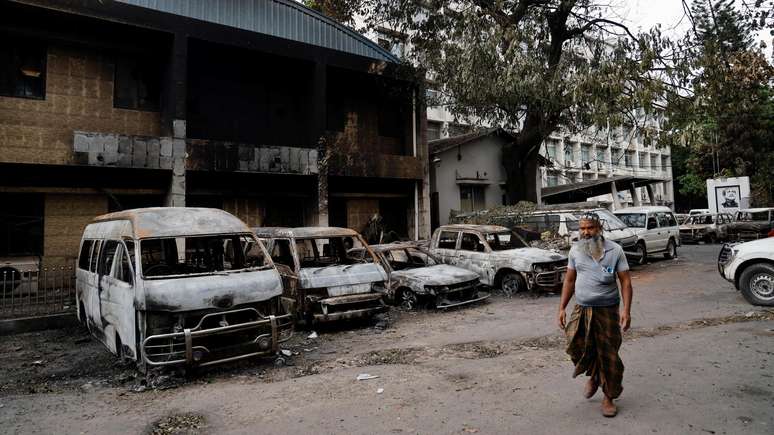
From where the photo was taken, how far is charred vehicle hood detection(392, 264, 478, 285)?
9.03m

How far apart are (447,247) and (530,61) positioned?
570 cm

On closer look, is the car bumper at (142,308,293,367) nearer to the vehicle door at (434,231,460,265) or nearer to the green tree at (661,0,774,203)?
the vehicle door at (434,231,460,265)

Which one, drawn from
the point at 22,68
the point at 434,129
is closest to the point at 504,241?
the point at 22,68

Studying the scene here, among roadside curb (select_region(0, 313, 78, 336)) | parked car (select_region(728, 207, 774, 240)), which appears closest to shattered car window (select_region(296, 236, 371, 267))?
roadside curb (select_region(0, 313, 78, 336))

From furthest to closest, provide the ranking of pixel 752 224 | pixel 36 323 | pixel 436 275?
1. pixel 752 224
2. pixel 436 275
3. pixel 36 323

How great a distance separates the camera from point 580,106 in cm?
1327

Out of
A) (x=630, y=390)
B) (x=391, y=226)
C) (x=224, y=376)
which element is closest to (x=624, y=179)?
(x=391, y=226)

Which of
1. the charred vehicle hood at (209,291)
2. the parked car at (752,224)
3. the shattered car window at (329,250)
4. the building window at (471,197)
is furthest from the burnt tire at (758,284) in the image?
the parked car at (752,224)

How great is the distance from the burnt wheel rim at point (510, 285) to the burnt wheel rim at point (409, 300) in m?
2.50

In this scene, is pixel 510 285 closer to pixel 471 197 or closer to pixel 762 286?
pixel 762 286

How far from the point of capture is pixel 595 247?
4.09 metres

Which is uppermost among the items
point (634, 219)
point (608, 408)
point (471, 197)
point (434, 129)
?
point (434, 129)

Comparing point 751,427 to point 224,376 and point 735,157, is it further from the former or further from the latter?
point 735,157

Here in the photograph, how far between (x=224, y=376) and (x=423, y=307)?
15.5ft
